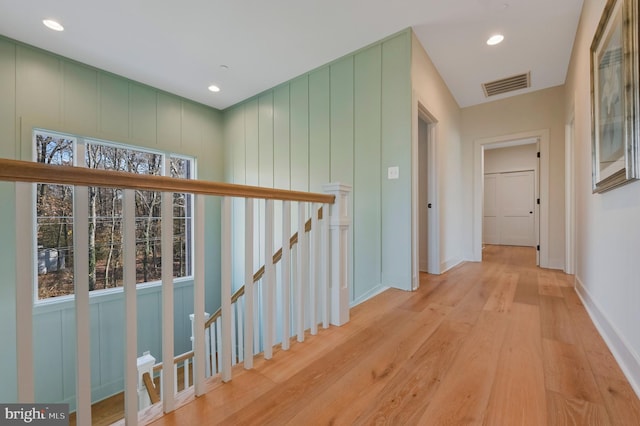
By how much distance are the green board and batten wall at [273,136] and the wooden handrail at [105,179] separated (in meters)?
1.83

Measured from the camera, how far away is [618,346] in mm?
1332

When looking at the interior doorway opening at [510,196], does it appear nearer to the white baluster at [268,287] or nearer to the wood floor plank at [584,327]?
the wood floor plank at [584,327]

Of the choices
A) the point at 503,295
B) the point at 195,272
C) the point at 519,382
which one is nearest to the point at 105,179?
the point at 195,272

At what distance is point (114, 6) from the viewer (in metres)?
2.29

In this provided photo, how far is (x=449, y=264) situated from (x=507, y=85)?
2575 millimetres

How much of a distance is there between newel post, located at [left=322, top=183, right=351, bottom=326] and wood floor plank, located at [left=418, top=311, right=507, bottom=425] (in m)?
0.72

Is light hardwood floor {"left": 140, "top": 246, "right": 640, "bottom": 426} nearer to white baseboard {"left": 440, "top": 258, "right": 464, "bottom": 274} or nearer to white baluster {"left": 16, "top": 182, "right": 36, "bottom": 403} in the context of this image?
white baluster {"left": 16, "top": 182, "right": 36, "bottom": 403}

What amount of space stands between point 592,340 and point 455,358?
0.89m

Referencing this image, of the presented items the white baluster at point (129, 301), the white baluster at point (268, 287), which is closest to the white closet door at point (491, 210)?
the white baluster at point (268, 287)

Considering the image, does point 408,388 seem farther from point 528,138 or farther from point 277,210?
point 528,138

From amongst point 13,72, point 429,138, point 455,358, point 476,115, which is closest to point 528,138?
point 476,115

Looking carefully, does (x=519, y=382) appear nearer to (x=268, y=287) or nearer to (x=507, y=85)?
(x=268, y=287)

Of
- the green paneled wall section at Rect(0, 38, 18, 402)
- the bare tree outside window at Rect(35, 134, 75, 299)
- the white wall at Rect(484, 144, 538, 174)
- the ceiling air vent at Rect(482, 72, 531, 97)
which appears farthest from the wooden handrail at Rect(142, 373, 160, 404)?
the white wall at Rect(484, 144, 538, 174)

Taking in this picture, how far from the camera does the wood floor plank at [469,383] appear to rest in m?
0.99
